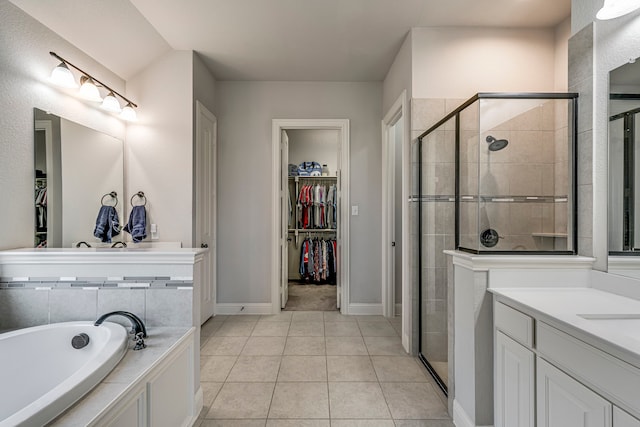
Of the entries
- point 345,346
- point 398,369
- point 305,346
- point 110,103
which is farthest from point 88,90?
point 398,369

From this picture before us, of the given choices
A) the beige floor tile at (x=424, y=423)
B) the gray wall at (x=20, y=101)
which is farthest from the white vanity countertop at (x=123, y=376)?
the beige floor tile at (x=424, y=423)

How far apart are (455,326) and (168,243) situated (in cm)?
246

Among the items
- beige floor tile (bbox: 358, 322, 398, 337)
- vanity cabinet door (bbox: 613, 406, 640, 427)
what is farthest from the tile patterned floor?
vanity cabinet door (bbox: 613, 406, 640, 427)

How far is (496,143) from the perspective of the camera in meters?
1.78

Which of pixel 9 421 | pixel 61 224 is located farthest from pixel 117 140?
pixel 9 421

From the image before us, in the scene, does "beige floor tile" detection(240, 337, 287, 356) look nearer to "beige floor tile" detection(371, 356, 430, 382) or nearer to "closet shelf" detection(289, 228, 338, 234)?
"beige floor tile" detection(371, 356, 430, 382)

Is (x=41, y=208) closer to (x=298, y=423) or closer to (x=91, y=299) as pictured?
(x=91, y=299)

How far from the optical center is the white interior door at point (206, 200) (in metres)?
3.05

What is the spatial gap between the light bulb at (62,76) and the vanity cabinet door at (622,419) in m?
3.28

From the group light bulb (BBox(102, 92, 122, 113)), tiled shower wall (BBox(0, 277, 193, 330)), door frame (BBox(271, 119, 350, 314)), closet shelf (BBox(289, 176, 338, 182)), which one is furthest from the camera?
closet shelf (BBox(289, 176, 338, 182))

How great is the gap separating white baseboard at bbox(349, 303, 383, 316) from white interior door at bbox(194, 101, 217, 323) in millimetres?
1644

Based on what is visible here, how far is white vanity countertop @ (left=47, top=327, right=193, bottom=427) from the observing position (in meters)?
0.97

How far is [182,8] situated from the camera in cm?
232

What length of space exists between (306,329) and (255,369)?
0.87 meters
